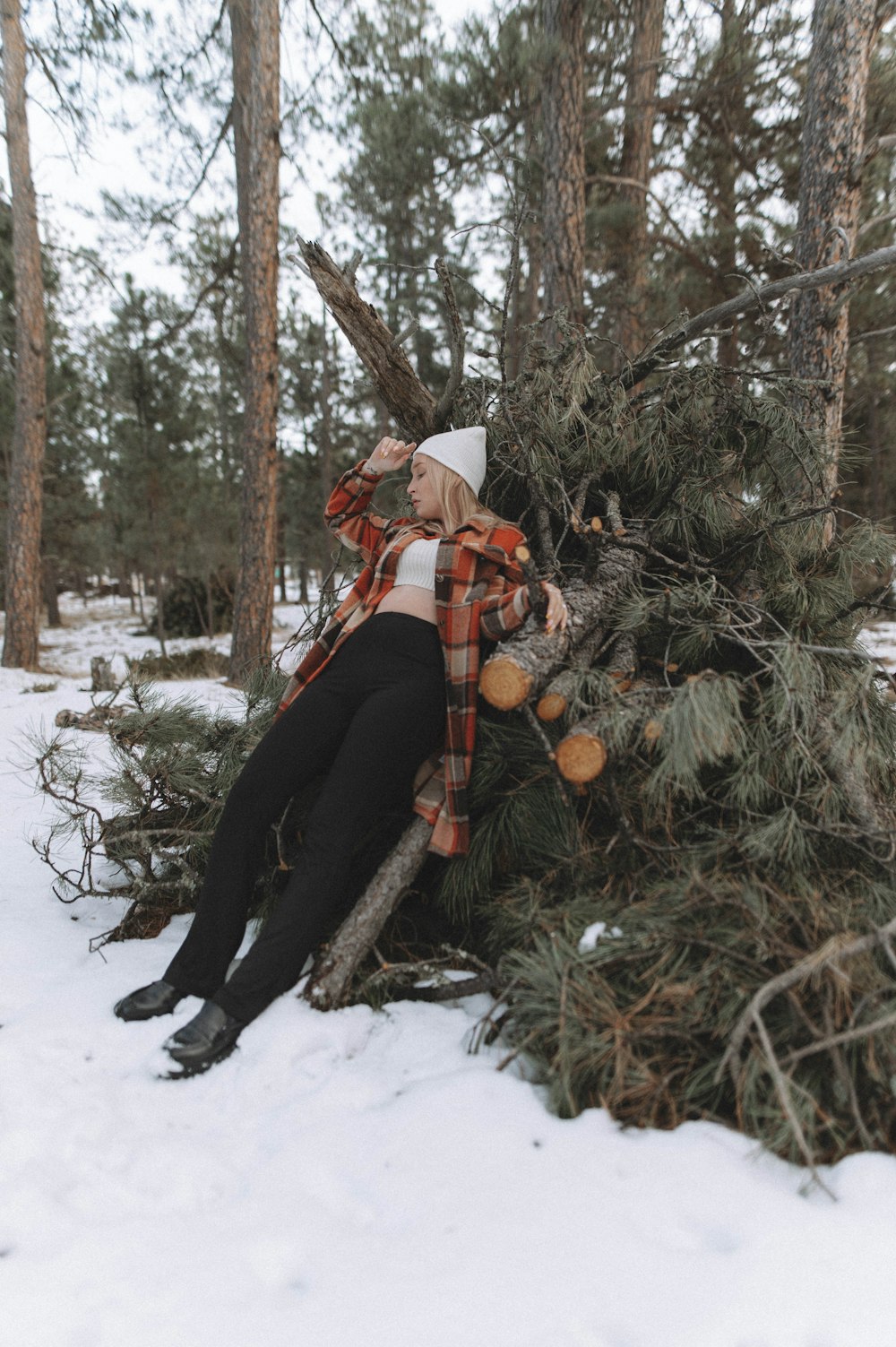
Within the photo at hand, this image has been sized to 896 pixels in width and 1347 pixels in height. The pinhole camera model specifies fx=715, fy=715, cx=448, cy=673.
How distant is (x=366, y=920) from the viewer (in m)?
1.92

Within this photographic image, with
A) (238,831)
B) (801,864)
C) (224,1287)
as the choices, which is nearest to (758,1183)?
(801,864)

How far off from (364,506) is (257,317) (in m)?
4.72

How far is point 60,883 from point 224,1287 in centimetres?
181

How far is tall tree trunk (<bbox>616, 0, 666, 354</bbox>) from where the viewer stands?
19.9 feet

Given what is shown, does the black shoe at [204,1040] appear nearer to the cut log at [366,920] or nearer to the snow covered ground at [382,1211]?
the snow covered ground at [382,1211]

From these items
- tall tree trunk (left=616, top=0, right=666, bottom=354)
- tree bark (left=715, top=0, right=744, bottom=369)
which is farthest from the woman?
tree bark (left=715, top=0, right=744, bottom=369)

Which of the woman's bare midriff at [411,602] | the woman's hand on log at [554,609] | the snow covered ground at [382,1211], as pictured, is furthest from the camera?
the woman's bare midriff at [411,602]

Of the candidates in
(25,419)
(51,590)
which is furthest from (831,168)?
(51,590)

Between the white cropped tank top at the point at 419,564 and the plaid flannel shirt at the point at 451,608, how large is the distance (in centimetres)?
3

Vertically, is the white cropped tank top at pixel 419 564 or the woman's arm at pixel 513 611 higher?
the white cropped tank top at pixel 419 564

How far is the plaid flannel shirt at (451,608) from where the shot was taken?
2.03 metres

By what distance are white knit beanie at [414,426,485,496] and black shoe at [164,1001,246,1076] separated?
1.72 m

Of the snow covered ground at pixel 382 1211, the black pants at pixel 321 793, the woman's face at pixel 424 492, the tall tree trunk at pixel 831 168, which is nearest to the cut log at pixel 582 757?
the black pants at pixel 321 793

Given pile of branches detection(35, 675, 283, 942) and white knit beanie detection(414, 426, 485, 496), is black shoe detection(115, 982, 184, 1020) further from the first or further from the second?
white knit beanie detection(414, 426, 485, 496)
